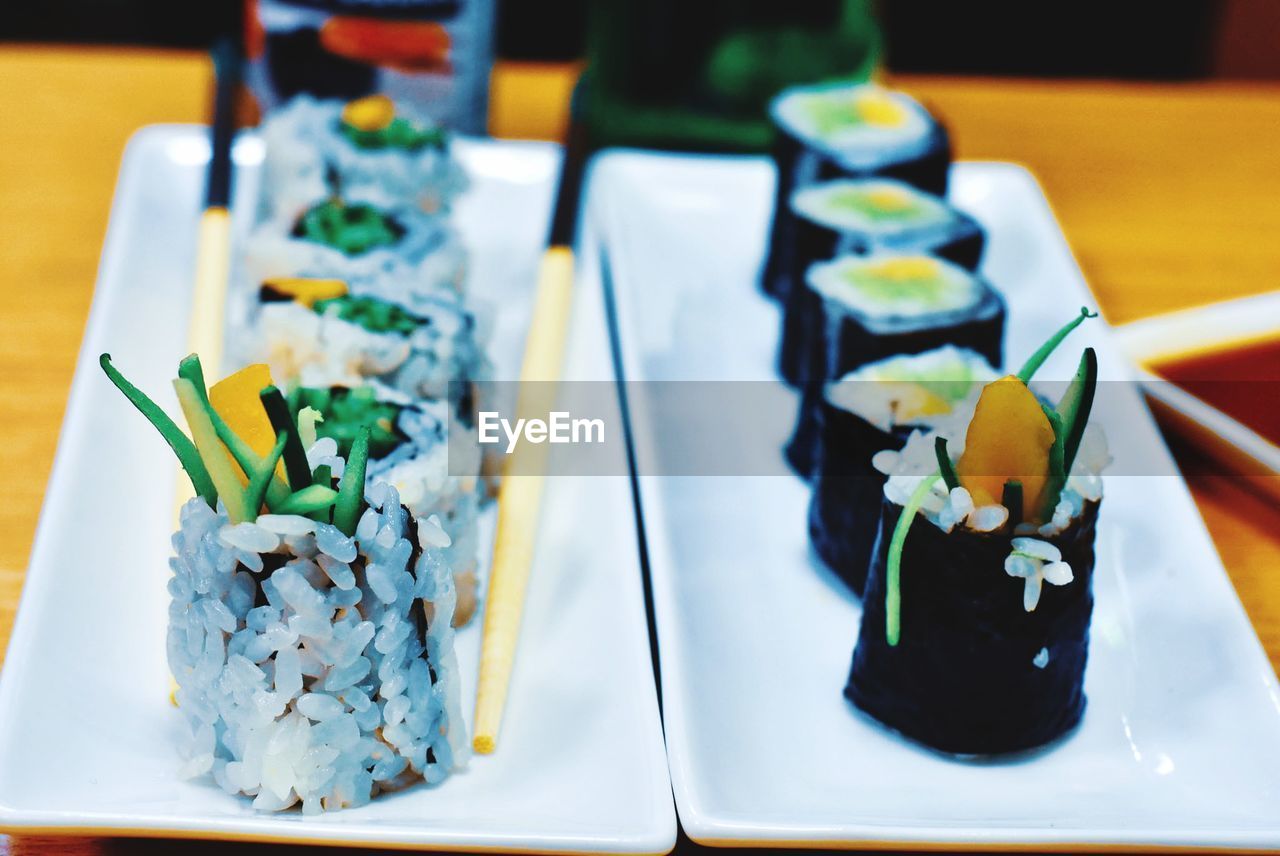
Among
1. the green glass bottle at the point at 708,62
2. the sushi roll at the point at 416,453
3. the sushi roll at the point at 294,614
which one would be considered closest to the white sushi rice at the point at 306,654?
the sushi roll at the point at 294,614

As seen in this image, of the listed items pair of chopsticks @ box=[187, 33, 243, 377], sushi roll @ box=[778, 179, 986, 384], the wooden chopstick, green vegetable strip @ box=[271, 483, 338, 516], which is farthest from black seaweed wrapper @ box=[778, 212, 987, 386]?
green vegetable strip @ box=[271, 483, 338, 516]

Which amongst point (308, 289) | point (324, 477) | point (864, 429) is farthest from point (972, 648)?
point (308, 289)

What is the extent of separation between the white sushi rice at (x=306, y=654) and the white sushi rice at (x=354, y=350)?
34 cm

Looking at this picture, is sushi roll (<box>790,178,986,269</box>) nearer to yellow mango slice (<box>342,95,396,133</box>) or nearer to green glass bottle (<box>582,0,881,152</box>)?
green glass bottle (<box>582,0,881,152</box>)

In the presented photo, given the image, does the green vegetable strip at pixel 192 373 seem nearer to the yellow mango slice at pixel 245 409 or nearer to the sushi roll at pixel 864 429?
the yellow mango slice at pixel 245 409

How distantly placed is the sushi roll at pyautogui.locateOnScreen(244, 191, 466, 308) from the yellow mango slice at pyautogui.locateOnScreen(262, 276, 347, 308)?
0.08 ft

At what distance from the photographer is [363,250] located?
1494 millimetres

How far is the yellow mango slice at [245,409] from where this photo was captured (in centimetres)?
91

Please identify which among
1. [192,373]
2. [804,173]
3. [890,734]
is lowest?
[890,734]

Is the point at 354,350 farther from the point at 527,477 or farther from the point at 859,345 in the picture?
the point at 859,345

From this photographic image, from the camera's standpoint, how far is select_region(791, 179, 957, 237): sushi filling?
1.66m

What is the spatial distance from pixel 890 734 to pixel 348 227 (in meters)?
0.83

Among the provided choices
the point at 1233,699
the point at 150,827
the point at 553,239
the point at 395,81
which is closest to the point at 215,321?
the point at 553,239

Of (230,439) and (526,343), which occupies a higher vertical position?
(230,439)
